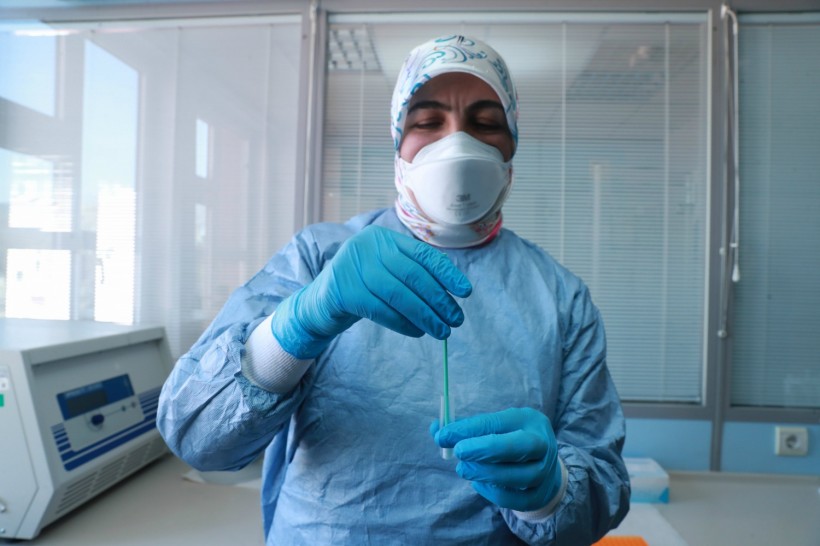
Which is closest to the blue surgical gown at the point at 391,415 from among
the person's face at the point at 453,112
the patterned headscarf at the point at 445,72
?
the patterned headscarf at the point at 445,72

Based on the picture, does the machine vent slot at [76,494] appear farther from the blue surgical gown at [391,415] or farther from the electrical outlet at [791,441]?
the electrical outlet at [791,441]

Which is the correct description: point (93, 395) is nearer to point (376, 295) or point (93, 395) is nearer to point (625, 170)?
point (376, 295)

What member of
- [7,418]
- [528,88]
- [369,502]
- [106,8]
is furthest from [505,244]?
[106,8]

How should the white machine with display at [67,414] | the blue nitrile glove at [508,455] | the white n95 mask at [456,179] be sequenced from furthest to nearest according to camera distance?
the white machine with display at [67,414] < the white n95 mask at [456,179] < the blue nitrile glove at [508,455]

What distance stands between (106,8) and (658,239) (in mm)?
1832

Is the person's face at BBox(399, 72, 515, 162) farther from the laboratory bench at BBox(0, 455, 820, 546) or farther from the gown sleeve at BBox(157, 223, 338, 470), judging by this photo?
the laboratory bench at BBox(0, 455, 820, 546)

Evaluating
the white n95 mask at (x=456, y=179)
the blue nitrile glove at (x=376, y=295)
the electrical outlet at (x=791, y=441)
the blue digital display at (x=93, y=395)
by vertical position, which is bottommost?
the electrical outlet at (x=791, y=441)

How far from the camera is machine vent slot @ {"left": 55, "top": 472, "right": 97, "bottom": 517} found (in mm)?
984

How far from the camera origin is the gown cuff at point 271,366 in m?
0.55

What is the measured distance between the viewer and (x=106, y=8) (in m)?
1.52

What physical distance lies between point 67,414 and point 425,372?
836 mm

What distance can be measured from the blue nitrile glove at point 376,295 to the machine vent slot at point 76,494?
785 millimetres

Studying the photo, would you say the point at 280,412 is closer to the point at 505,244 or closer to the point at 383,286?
the point at 383,286

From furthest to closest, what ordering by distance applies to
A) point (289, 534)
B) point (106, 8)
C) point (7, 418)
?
point (106, 8)
point (7, 418)
point (289, 534)
